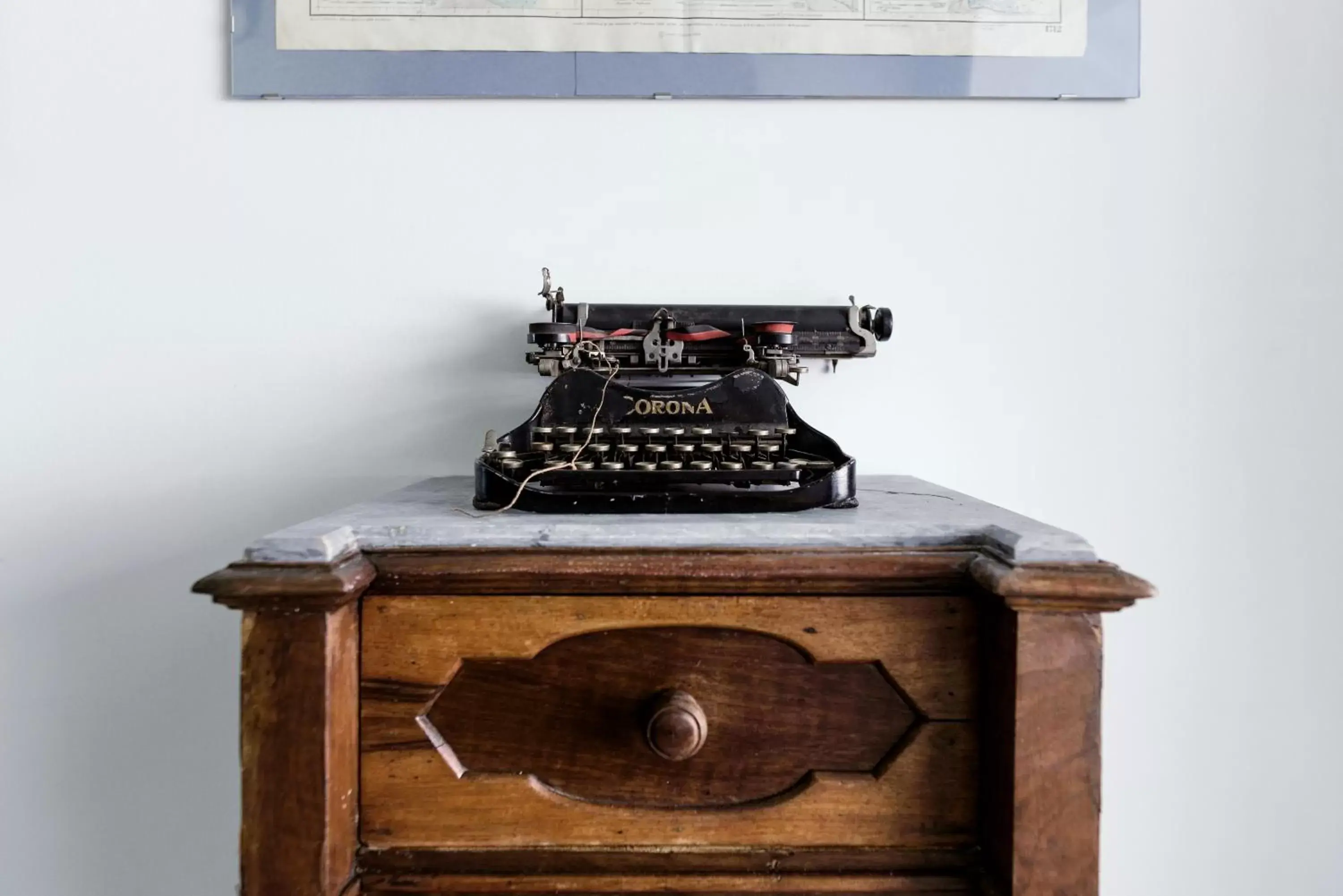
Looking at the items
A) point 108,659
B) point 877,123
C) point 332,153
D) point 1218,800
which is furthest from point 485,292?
point 1218,800

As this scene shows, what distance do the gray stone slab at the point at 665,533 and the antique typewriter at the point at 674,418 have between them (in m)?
0.02

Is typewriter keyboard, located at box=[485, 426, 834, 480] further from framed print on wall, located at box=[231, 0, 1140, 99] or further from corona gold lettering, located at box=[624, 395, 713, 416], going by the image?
framed print on wall, located at box=[231, 0, 1140, 99]

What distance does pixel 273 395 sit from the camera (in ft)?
4.17

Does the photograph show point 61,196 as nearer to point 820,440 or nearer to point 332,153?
point 332,153

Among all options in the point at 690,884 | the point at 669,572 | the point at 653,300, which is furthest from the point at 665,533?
the point at 653,300

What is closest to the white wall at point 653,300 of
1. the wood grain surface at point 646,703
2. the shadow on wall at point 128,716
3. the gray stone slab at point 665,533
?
the shadow on wall at point 128,716

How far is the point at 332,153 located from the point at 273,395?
0.39 meters

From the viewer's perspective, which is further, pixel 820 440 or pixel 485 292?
pixel 485 292

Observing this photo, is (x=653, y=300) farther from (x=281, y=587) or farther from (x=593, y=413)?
(x=281, y=587)

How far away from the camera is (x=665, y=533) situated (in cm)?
75

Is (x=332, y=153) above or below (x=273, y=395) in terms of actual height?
above

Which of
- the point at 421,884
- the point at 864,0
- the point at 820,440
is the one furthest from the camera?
the point at 864,0

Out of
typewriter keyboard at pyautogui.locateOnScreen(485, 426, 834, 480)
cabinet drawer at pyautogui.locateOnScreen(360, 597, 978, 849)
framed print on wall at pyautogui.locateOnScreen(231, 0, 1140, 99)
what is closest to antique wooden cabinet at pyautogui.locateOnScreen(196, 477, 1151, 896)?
cabinet drawer at pyautogui.locateOnScreen(360, 597, 978, 849)

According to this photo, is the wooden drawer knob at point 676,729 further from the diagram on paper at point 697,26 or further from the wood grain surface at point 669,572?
the diagram on paper at point 697,26
